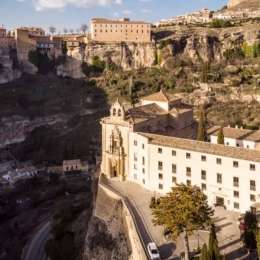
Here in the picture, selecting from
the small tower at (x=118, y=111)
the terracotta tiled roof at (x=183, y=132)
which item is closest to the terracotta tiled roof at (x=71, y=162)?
the terracotta tiled roof at (x=183, y=132)

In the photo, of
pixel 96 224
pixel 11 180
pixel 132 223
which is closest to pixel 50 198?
pixel 11 180

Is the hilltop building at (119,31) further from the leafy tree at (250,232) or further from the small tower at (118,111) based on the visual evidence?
the leafy tree at (250,232)

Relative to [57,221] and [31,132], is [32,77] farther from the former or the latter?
[57,221]

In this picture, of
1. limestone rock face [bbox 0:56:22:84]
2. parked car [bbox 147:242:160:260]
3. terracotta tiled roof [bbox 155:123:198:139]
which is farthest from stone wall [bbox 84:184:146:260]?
limestone rock face [bbox 0:56:22:84]

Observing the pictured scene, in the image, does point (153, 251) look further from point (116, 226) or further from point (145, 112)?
point (145, 112)

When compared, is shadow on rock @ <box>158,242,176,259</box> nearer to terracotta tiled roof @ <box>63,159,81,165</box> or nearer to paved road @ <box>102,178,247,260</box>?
paved road @ <box>102,178,247,260</box>
